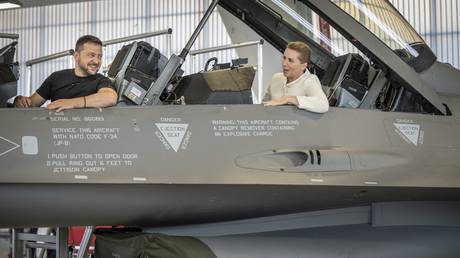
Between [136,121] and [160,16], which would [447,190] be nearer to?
[136,121]

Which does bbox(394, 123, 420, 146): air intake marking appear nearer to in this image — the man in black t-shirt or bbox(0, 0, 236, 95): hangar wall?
the man in black t-shirt

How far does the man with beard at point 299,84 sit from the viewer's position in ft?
14.0

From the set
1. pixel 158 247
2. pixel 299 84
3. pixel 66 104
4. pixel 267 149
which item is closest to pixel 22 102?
pixel 66 104

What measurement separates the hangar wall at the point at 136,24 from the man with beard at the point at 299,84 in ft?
39.0

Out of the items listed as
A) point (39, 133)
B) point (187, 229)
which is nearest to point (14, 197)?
point (39, 133)

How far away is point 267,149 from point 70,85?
53.6 inches

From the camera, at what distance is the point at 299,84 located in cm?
450

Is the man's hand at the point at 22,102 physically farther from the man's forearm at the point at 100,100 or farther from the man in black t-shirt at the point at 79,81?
the man's forearm at the point at 100,100

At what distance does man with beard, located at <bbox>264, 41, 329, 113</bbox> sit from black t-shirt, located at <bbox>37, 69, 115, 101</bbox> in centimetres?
111

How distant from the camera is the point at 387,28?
4.81 metres

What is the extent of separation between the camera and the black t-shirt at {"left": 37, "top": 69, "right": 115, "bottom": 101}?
167 inches

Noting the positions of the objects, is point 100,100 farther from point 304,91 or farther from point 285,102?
point 304,91

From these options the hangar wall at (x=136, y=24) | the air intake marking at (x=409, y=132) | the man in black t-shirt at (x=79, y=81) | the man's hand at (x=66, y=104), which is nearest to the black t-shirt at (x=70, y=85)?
the man in black t-shirt at (x=79, y=81)

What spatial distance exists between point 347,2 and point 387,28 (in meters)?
0.41
